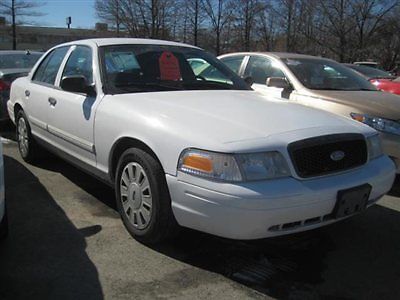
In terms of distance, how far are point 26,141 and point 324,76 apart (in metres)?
3.93

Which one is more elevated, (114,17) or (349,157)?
(114,17)

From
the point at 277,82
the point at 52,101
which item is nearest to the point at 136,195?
the point at 52,101

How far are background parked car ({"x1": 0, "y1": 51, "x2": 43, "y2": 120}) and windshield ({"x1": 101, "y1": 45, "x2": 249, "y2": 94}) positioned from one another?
4.00 metres

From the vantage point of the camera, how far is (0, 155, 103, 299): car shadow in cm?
309

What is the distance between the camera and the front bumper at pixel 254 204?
304 cm

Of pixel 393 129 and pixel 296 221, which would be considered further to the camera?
pixel 393 129

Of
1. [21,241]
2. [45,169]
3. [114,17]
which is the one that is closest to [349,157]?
[21,241]

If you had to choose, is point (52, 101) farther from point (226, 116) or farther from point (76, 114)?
point (226, 116)

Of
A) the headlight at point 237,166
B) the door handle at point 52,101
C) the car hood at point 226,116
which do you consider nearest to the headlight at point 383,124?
the car hood at point 226,116

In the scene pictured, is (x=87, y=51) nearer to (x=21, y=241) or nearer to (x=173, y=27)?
(x=21, y=241)

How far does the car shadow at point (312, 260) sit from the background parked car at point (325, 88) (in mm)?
1418

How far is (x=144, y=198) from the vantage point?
3.66 m

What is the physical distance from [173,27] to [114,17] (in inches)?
289

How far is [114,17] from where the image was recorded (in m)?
51.6
